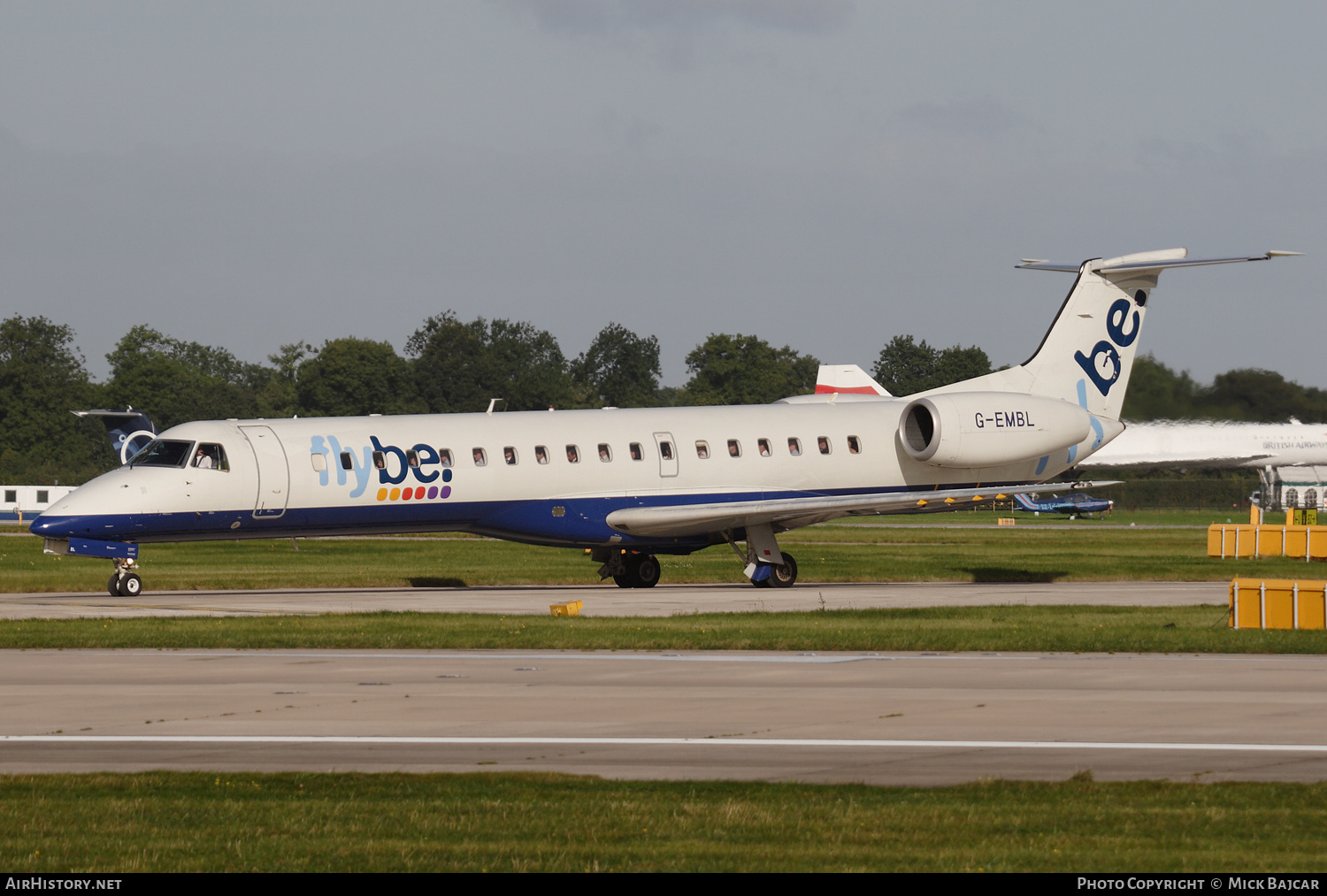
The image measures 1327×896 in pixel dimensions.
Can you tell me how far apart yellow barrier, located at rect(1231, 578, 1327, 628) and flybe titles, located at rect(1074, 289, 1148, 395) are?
17.3m

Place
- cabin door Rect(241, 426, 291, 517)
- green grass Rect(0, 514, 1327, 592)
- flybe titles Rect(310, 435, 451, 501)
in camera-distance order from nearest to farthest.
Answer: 1. cabin door Rect(241, 426, 291, 517)
2. flybe titles Rect(310, 435, 451, 501)
3. green grass Rect(0, 514, 1327, 592)

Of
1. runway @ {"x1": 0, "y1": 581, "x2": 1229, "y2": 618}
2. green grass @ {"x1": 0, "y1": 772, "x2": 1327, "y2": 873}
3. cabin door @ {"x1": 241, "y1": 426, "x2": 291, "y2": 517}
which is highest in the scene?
cabin door @ {"x1": 241, "y1": 426, "x2": 291, "y2": 517}

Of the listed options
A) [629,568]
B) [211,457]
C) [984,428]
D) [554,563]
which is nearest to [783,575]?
[629,568]

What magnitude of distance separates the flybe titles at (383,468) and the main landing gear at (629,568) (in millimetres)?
5516

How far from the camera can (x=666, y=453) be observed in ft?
119

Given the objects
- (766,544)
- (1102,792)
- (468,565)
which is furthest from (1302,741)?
(468,565)

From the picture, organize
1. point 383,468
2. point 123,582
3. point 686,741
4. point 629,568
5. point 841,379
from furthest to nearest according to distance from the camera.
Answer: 1. point 841,379
2. point 629,568
3. point 383,468
4. point 123,582
5. point 686,741

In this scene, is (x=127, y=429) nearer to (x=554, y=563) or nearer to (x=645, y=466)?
(x=554, y=563)

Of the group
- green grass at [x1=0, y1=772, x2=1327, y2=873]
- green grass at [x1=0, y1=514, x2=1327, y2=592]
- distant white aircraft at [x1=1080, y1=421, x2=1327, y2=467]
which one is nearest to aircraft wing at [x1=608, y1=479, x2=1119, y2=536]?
green grass at [x1=0, y1=514, x2=1327, y2=592]

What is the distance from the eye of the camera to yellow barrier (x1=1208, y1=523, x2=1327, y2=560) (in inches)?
1705

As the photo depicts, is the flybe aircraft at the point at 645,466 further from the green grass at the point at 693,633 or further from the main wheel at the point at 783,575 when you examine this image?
the green grass at the point at 693,633

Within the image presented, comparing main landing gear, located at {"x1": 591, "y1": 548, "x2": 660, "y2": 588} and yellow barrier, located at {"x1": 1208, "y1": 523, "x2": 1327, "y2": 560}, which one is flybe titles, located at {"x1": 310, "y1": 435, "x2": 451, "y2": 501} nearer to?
main landing gear, located at {"x1": 591, "y1": 548, "x2": 660, "y2": 588}

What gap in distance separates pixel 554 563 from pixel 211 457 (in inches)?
536
